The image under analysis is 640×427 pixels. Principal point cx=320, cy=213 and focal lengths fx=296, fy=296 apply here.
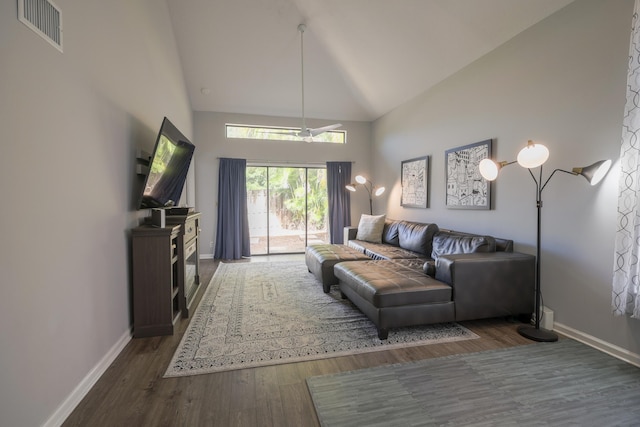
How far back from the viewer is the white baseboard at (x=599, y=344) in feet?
7.22

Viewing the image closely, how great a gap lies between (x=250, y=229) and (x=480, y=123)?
4.64 metres

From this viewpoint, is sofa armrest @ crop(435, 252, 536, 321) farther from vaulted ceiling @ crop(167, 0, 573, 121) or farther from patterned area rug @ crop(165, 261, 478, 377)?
vaulted ceiling @ crop(167, 0, 573, 121)

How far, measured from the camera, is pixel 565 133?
8.77 ft

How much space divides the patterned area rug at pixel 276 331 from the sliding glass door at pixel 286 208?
254 cm

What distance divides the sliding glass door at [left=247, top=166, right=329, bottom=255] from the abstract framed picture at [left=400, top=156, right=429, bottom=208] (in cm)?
190

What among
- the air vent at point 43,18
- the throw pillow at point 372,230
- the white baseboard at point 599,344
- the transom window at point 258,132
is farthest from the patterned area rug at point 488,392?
the transom window at point 258,132

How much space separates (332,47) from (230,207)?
3.49 m

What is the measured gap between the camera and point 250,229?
250 inches

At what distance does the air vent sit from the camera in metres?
1.42

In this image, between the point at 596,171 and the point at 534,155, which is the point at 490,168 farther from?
the point at 596,171

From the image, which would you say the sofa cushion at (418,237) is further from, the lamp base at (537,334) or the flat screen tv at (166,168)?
the flat screen tv at (166,168)

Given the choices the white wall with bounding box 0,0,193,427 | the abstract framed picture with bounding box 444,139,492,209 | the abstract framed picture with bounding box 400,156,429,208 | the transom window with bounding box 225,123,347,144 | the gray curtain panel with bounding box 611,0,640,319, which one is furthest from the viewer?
the transom window with bounding box 225,123,347,144

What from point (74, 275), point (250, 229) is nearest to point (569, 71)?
point (74, 275)

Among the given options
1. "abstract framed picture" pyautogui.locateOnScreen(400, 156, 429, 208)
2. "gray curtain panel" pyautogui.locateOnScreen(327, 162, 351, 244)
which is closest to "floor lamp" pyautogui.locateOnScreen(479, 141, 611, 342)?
"abstract framed picture" pyautogui.locateOnScreen(400, 156, 429, 208)
